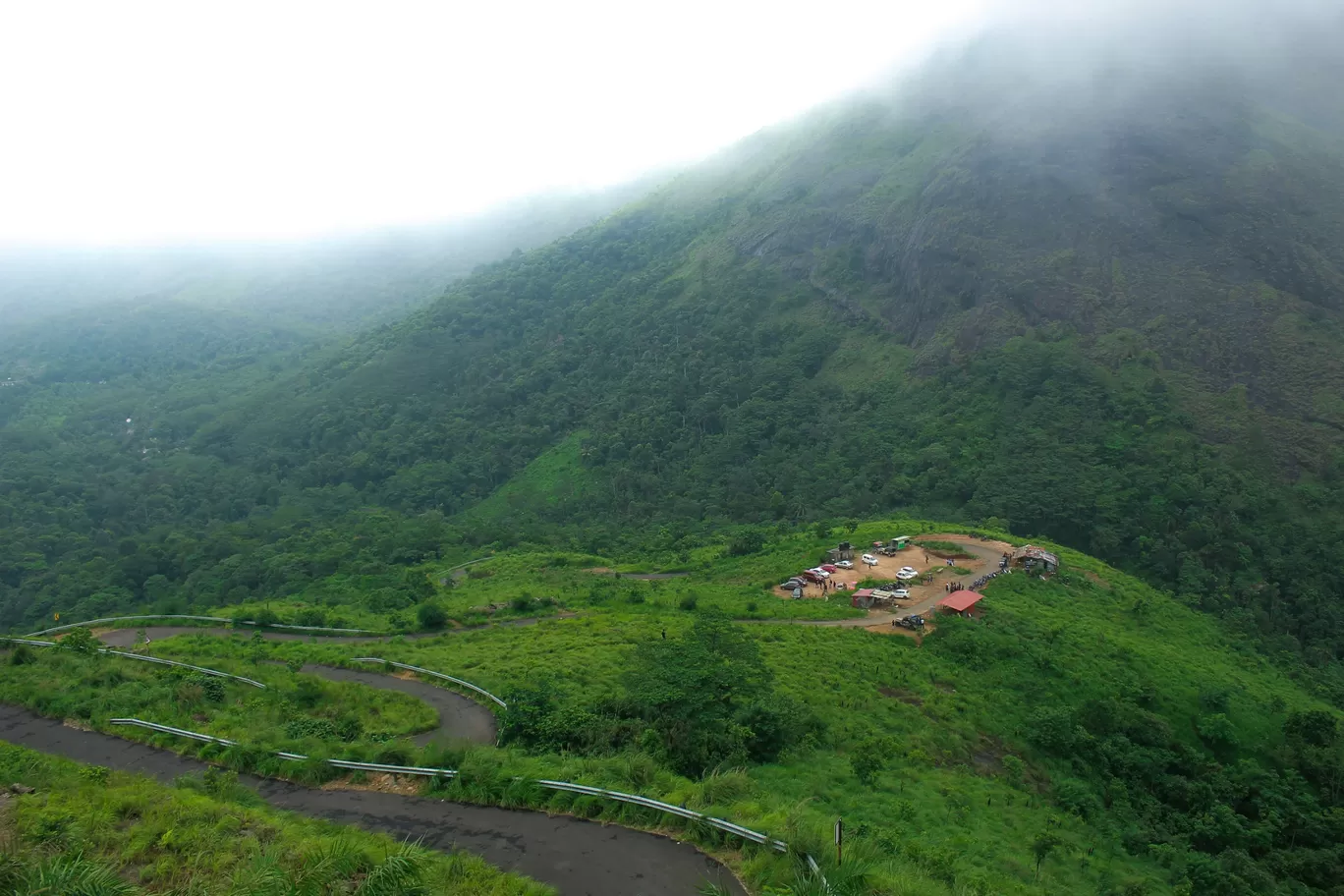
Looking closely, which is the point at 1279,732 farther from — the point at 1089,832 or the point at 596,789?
the point at 596,789

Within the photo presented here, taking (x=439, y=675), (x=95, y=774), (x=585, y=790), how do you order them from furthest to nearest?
1. (x=439, y=675)
2. (x=95, y=774)
3. (x=585, y=790)

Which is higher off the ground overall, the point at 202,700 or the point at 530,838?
the point at 530,838

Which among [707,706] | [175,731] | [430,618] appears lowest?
[430,618]

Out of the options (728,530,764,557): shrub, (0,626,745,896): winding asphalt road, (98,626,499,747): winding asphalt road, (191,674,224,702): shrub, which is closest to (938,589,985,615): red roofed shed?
(728,530,764,557): shrub

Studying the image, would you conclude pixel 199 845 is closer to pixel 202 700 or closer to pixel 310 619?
pixel 202 700

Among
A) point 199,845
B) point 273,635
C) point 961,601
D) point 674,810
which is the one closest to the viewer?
point 199,845

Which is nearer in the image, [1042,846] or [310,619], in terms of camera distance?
[1042,846]

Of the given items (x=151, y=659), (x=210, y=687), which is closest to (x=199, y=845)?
(x=210, y=687)
